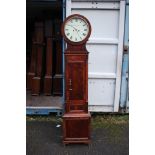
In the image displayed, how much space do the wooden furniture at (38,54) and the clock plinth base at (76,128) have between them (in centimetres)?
204

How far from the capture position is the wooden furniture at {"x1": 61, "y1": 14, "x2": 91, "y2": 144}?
13.0 feet

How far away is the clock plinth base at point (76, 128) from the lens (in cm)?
405

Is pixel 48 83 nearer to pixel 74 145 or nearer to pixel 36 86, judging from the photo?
pixel 36 86

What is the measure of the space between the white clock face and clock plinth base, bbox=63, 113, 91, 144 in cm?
88

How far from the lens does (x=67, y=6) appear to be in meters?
4.91

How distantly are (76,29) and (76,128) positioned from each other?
114cm

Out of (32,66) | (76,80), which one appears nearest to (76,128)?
(76,80)

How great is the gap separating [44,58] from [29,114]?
1.27 meters

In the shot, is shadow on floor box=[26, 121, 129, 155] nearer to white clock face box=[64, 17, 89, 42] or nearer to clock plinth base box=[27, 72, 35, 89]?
white clock face box=[64, 17, 89, 42]

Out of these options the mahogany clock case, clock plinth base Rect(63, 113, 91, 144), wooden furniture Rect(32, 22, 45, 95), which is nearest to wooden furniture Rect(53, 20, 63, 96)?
the mahogany clock case

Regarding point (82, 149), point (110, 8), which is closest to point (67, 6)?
point (110, 8)

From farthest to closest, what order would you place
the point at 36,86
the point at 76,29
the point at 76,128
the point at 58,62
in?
the point at 58,62 → the point at 36,86 → the point at 76,128 → the point at 76,29

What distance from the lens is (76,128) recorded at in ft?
13.4

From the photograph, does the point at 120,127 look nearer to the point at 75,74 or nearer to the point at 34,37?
the point at 75,74
